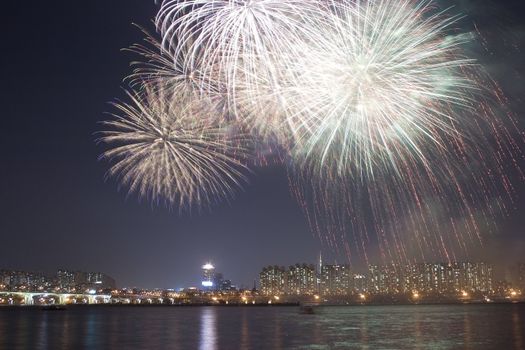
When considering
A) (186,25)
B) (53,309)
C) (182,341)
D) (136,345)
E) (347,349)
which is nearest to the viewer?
(186,25)

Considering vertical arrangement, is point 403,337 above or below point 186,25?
below

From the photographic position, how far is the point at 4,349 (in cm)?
3325

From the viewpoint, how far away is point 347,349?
30.5 metres

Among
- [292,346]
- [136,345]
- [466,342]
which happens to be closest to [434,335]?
[466,342]

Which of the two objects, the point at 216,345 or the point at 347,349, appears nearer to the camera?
the point at 347,349

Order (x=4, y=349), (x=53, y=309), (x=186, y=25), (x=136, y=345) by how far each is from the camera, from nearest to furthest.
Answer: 1. (x=186, y=25)
2. (x=4, y=349)
3. (x=136, y=345)
4. (x=53, y=309)

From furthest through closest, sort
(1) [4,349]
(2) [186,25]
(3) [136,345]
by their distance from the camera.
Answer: (3) [136,345] → (1) [4,349] → (2) [186,25]

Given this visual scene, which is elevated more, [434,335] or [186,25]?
[186,25]

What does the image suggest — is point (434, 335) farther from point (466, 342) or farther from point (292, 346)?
point (292, 346)

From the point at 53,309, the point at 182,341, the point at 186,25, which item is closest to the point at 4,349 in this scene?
the point at 182,341

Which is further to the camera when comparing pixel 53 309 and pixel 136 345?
pixel 53 309

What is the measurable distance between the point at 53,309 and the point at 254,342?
5580 inches

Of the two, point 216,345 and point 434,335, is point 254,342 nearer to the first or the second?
point 216,345

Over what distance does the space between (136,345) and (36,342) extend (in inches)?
313
